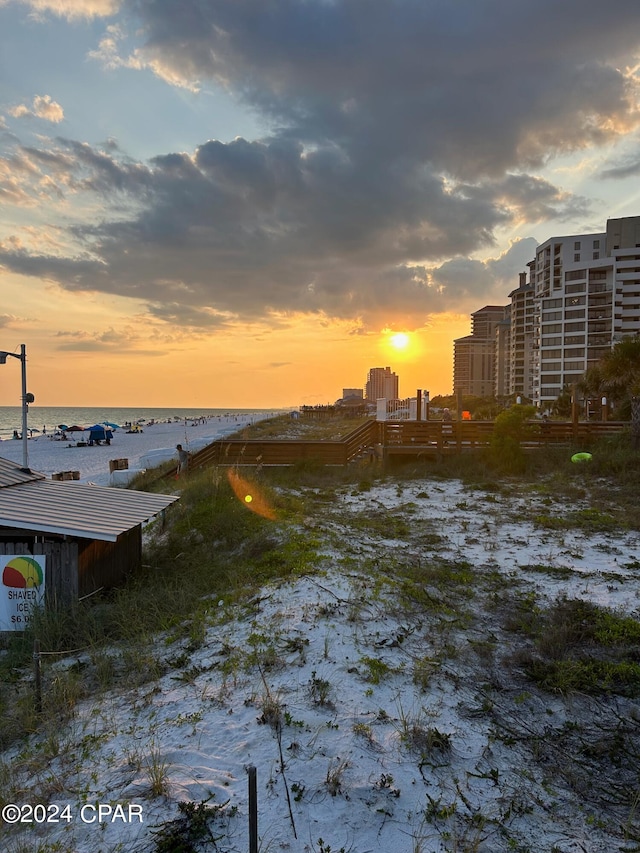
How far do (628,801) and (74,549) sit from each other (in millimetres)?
8248

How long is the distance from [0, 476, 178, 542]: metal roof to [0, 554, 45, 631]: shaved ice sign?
0.65 meters

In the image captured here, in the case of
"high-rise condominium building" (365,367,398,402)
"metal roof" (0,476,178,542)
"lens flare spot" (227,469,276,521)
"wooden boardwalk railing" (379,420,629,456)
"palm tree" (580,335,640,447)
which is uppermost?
"high-rise condominium building" (365,367,398,402)

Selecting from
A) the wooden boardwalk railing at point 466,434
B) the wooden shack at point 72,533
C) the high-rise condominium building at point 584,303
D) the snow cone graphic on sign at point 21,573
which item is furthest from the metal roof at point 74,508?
the high-rise condominium building at point 584,303

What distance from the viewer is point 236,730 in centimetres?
499

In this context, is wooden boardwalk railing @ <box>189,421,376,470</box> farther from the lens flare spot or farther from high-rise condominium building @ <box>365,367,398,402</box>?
high-rise condominium building @ <box>365,367,398,402</box>

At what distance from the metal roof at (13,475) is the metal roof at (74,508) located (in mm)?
104

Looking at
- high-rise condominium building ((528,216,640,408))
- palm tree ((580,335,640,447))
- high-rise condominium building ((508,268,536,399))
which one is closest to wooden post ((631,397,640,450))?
palm tree ((580,335,640,447))

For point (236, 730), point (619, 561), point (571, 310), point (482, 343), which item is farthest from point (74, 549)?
point (482, 343)

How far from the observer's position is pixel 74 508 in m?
9.68

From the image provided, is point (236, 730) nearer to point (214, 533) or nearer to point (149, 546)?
point (214, 533)

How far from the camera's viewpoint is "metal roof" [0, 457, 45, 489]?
35.7 feet

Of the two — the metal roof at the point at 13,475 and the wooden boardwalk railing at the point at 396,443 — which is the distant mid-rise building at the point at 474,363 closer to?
the wooden boardwalk railing at the point at 396,443

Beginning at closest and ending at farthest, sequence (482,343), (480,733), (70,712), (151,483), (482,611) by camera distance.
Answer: (480,733) → (70,712) → (482,611) → (151,483) → (482,343)

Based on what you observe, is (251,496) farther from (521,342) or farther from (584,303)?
(521,342)
